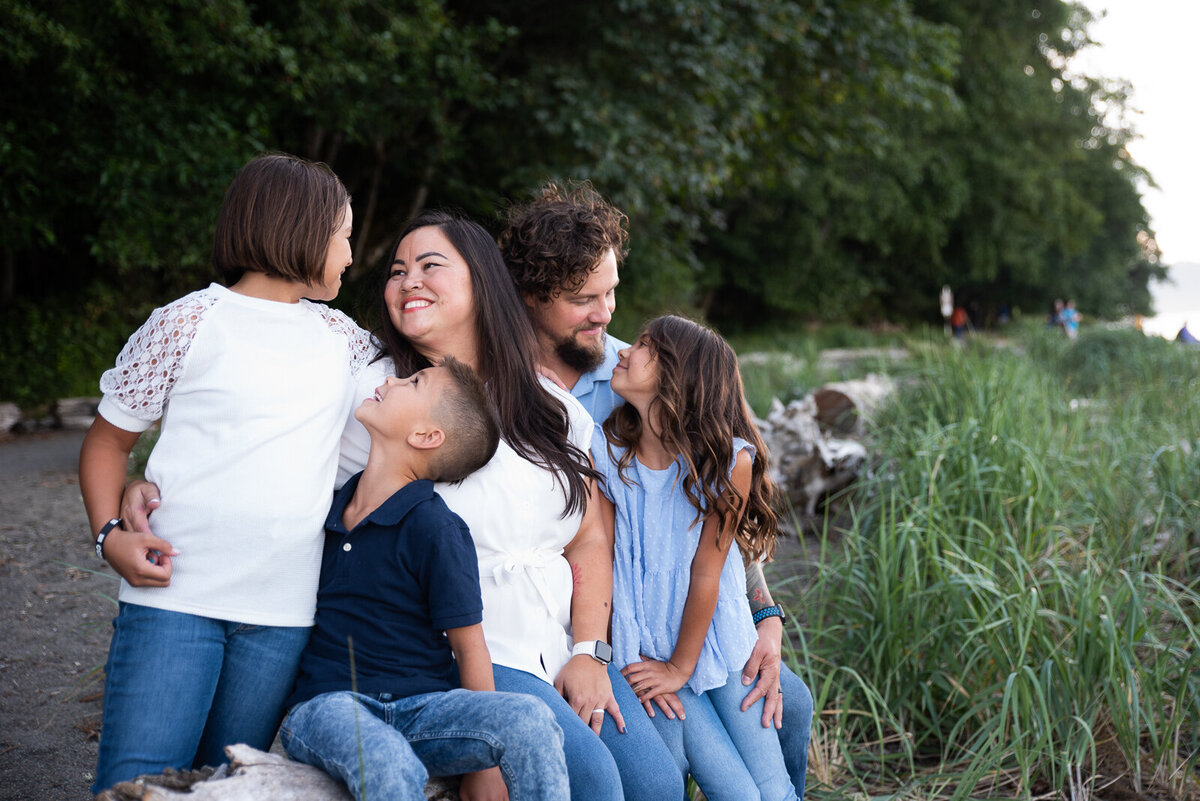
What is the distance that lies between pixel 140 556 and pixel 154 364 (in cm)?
35

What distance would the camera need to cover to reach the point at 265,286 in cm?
181

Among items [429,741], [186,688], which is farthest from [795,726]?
[186,688]

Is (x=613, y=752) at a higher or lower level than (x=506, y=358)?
lower

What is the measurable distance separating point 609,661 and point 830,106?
10742 millimetres

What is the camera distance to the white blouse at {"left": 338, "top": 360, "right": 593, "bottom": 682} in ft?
5.84

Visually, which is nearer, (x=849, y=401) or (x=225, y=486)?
(x=225, y=486)

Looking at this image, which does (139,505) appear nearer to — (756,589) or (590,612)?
(590,612)

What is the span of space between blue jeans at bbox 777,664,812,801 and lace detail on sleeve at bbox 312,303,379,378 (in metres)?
1.17

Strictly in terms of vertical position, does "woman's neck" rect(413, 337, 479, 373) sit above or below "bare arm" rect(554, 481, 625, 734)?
above

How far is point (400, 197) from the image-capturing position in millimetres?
11398

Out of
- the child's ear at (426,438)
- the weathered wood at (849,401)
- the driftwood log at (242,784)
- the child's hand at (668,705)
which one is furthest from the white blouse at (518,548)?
the weathered wood at (849,401)

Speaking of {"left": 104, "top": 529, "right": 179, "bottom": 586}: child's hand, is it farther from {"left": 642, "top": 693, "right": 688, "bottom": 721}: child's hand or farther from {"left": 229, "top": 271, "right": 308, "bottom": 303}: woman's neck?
{"left": 642, "top": 693, "right": 688, "bottom": 721}: child's hand

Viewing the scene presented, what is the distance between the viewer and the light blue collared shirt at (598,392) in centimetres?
234

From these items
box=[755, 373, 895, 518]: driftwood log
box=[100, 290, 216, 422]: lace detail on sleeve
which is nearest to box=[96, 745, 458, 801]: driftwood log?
box=[100, 290, 216, 422]: lace detail on sleeve
